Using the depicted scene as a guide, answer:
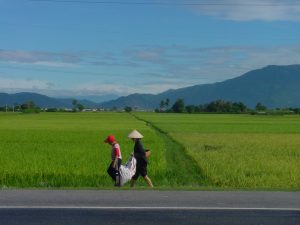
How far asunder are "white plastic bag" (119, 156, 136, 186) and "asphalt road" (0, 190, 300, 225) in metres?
1.65

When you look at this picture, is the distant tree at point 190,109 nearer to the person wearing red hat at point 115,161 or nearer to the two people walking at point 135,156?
the two people walking at point 135,156

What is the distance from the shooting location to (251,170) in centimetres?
1859

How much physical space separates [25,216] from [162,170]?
9910 mm

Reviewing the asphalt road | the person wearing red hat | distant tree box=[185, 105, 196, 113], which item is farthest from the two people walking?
distant tree box=[185, 105, 196, 113]

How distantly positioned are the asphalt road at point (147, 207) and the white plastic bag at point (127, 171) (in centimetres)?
165

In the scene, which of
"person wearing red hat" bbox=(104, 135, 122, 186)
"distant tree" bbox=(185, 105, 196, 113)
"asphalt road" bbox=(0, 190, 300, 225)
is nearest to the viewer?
"asphalt road" bbox=(0, 190, 300, 225)

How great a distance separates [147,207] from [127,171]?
3.57 meters

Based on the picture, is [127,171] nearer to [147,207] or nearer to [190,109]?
[147,207]

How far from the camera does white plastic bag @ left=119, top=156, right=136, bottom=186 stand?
1338 centimetres

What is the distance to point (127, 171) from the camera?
44.0 ft

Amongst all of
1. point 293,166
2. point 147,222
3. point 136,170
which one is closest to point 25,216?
point 147,222

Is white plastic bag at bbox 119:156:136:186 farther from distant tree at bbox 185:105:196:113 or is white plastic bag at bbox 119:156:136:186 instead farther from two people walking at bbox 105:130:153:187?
distant tree at bbox 185:105:196:113

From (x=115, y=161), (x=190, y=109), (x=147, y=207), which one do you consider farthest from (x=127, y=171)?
(x=190, y=109)

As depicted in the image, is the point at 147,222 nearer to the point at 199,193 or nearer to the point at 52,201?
the point at 52,201
